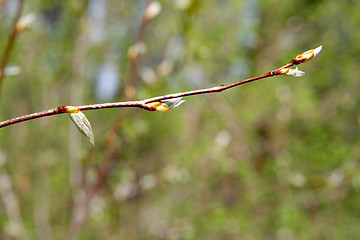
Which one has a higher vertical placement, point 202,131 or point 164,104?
point 202,131

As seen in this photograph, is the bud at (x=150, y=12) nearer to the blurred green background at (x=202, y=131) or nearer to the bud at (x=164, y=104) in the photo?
the bud at (x=164, y=104)

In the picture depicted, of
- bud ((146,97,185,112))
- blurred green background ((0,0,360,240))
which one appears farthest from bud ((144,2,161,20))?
blurred green background ((0,0,360,240))

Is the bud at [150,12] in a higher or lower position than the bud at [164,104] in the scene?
higher

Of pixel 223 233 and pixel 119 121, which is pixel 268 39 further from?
pixel 119 121

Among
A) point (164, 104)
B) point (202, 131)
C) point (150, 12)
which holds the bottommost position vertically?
point (164, 104)

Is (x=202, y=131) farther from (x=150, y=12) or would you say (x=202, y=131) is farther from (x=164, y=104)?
(x=164, y=104)

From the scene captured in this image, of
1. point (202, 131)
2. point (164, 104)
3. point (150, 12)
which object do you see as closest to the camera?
point (164, 104)

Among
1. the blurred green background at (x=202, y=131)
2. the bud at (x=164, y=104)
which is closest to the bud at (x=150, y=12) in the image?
the bud at (x=164, y=104)

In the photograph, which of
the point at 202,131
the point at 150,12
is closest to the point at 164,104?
the point at 150,12
